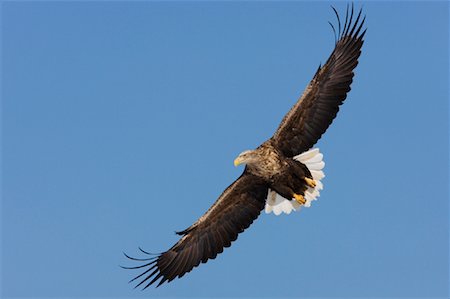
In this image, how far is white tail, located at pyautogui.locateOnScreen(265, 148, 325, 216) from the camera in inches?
533

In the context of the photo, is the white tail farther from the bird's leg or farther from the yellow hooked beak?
the yellow hooked beak

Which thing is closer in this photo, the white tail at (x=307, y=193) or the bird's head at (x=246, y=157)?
Answer: the bird's head at (x=246, y=157)

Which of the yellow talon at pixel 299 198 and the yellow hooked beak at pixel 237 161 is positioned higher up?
the yellow hooked beak at pixel 237 161

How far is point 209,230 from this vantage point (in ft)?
46.3

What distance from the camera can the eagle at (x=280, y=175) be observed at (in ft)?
43.7

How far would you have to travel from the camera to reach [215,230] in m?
14.1

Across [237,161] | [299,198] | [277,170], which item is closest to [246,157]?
[237,161]

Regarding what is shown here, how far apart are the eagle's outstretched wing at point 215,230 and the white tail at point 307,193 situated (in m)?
0.15

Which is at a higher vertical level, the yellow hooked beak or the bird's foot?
the yellow hooked beak

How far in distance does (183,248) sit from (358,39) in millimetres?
4183

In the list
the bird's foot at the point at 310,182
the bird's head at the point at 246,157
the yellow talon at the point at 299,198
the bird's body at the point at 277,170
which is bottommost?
the yellow talon at the point at 299,198

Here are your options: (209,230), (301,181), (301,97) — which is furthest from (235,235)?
(301,97)

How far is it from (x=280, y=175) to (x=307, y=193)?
0.82m

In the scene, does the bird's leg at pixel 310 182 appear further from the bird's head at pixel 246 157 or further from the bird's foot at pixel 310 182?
Result: the bird's head at pixel 246 157
